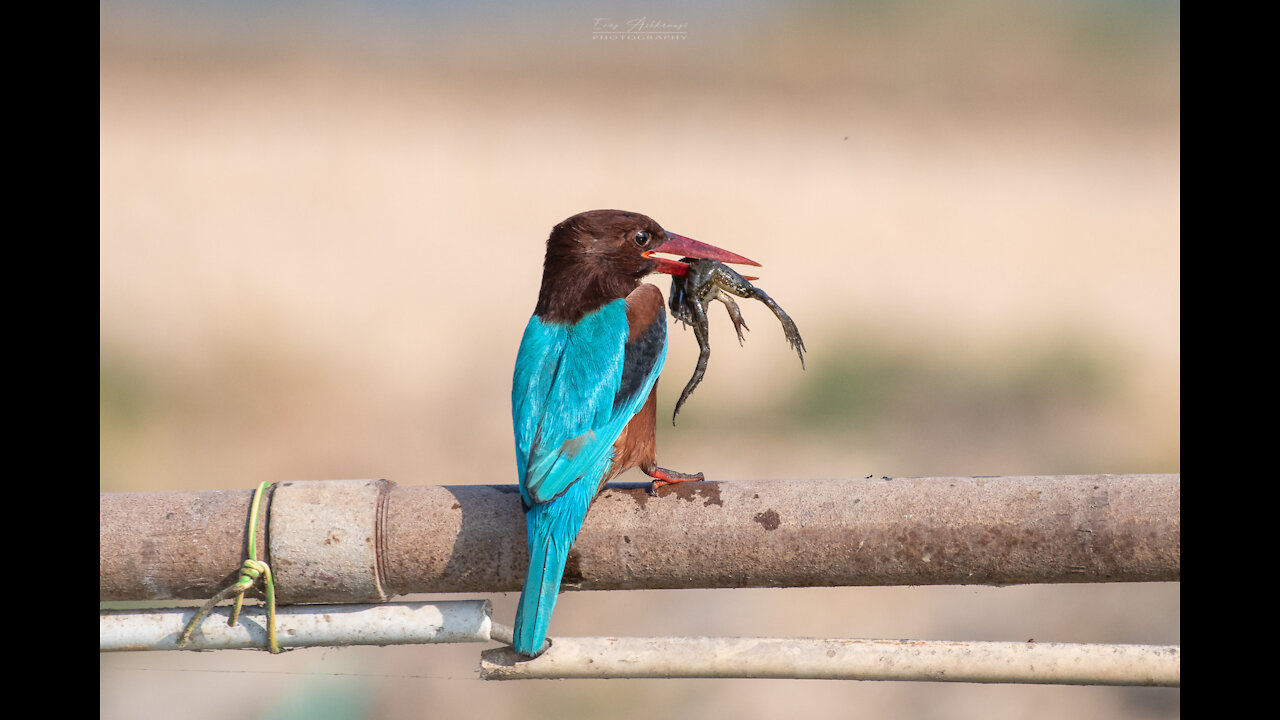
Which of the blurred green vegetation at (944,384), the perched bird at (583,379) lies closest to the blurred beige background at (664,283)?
the blurred green vegetation at (944,384)

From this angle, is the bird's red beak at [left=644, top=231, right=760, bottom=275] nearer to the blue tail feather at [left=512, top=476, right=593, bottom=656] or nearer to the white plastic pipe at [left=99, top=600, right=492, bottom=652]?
the blue tail feather at [left=512, top=476, right=593, bottom=656]

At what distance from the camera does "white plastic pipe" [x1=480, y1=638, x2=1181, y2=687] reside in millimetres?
2232

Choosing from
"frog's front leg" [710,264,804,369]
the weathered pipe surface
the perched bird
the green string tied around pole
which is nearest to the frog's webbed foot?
"frog's front leg" [710,264,804,369]

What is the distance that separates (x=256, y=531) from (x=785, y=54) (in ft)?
50.1

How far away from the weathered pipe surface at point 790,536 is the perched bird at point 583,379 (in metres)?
0.14

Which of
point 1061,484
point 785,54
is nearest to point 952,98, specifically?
point 785,54

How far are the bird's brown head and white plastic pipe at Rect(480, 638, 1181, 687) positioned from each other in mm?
1234

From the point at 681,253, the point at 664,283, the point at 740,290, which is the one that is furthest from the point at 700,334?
the point at 664,283

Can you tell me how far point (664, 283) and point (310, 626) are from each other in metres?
3.62

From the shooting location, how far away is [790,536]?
227cm

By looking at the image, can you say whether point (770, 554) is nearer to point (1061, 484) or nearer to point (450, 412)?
point (1061, 484)

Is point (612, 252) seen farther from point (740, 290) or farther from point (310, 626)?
point (310, 626)

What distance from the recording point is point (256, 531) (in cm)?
Answer: 226

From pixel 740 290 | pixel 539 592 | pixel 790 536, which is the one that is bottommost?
pixel 539 592
